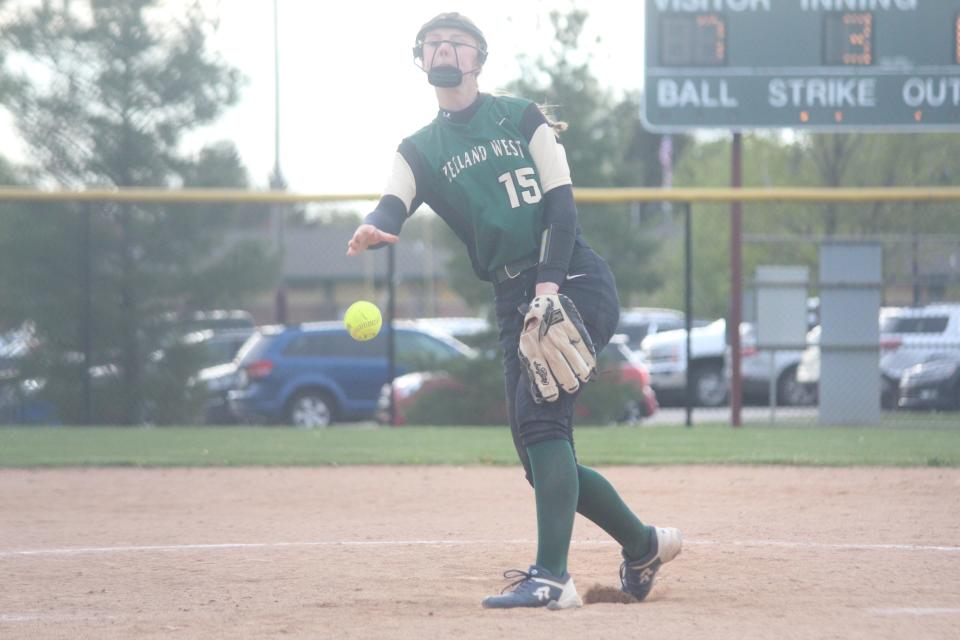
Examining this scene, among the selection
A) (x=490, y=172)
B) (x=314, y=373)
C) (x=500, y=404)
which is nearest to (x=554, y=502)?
(x=490, y=172)

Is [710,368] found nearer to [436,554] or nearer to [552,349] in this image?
[436,554]

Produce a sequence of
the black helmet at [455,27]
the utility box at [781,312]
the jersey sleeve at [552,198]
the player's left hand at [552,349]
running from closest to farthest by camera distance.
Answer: the player's left hand at [552,349], the jersey sleeve at [552,198], the black helmet at [455,27], the utility box at [781,312]

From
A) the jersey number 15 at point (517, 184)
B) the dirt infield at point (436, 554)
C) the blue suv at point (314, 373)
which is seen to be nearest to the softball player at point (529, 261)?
the jersey number 15 at point (517, 184)

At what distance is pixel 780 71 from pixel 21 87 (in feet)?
27.1

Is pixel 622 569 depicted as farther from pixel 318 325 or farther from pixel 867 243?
pixel 318 325

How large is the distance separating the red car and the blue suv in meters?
1.33

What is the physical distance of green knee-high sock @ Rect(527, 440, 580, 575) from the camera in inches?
175

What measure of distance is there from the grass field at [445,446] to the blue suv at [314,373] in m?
3.43

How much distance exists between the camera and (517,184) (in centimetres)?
455

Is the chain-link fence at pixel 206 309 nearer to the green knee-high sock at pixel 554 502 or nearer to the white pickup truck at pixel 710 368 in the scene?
the white pickup truck at pixel 710 368

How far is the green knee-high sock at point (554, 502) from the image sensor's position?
4.45 meters

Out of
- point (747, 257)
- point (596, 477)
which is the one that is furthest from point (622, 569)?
point (747, 257)

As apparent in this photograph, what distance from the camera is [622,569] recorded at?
187 inches

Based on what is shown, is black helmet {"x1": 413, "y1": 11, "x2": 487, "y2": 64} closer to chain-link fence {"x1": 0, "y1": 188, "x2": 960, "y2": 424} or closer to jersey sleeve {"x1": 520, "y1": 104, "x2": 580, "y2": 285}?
jersey sleeve {"x1": 520, "y1": 104, "x2": 580, "y2": 285}
